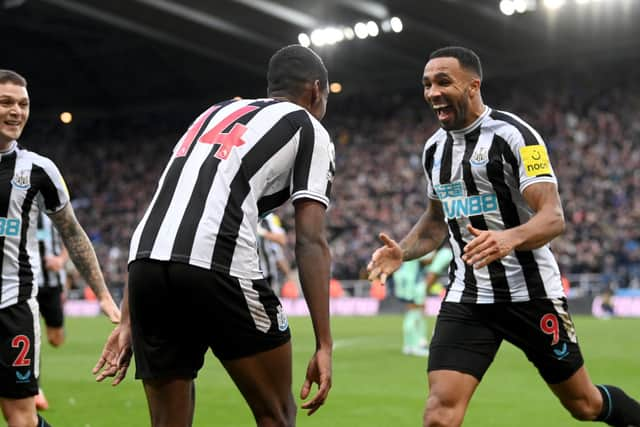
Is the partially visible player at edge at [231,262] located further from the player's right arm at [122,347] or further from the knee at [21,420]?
the knee at [21,420]

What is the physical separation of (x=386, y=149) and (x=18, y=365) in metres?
30.4

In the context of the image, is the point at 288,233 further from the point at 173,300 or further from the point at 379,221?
the point at 173,300

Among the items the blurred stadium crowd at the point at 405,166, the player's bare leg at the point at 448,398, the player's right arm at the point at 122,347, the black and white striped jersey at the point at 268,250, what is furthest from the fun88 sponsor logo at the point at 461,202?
the blurred stadium crowd at the point at 405,166

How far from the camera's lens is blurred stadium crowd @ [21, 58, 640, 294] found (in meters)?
27.8

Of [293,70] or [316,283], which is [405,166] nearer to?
[293,70]

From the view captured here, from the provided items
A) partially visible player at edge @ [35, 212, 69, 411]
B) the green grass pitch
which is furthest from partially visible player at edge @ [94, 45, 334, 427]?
partially visible player at edge @ [35, 212, 69, 411]

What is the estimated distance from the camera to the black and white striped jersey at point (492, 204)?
5.24 metres

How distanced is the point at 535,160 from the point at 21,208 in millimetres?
2851

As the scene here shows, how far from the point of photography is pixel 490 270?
5.33 m

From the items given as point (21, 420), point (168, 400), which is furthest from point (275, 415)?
point (21, 420)

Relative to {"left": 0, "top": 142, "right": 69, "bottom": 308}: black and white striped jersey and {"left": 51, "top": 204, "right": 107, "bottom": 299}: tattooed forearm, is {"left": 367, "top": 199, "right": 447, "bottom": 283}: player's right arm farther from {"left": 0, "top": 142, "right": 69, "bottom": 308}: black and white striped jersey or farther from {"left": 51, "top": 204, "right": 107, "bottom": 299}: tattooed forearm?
{"left": 0, "top": 142, "right": 69, "bottom": 308}: black and white striped jersey

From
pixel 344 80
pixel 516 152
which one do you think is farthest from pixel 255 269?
pixel 344 80

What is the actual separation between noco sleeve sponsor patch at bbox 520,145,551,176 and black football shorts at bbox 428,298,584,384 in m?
0.75

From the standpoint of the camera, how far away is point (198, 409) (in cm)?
888
